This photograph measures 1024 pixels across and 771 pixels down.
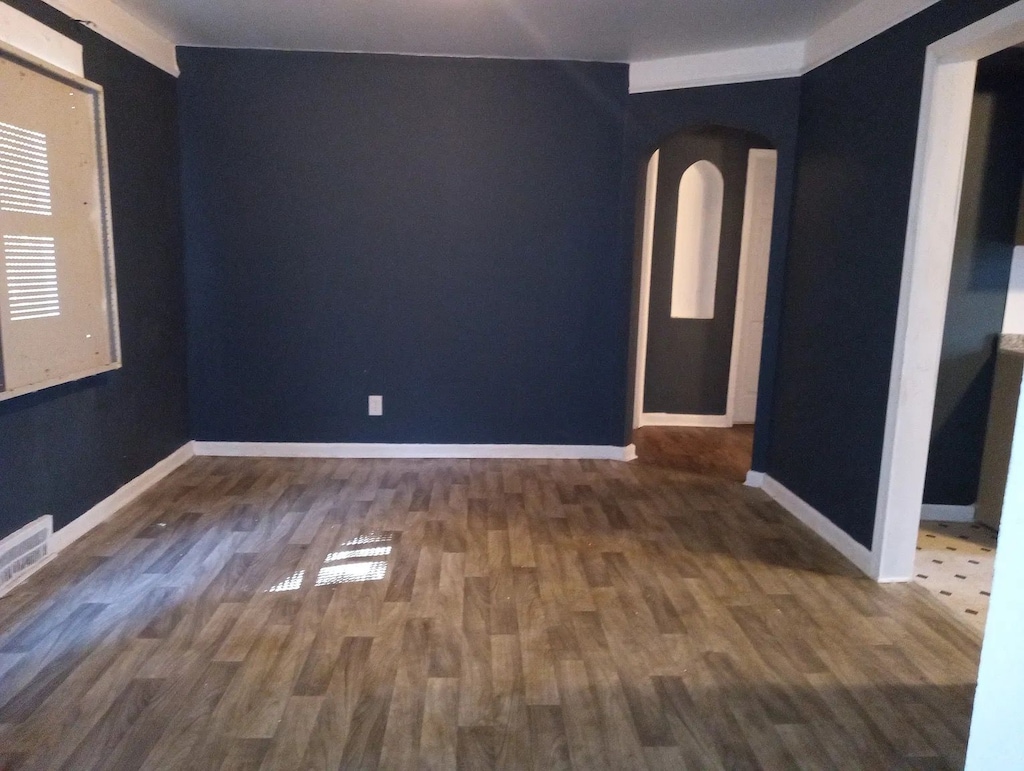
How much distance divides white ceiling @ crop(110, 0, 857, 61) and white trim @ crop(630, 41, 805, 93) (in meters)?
0.07

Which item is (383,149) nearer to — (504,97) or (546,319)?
(504,97)

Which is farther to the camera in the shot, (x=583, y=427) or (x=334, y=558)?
(x=583, y=427)

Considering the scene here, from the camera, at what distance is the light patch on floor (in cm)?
274

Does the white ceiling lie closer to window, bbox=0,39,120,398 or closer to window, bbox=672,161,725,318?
window, bbox=0,39,120,398

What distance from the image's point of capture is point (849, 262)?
3172 mm

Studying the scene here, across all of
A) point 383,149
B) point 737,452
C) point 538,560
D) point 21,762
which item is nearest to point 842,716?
point 538,560

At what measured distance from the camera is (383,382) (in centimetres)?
440

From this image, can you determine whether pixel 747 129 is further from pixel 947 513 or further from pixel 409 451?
pixel 409 451

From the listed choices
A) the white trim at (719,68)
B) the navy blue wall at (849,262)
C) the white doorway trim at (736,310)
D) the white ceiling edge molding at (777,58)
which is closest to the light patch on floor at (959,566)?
the navy blue wall at (849,262)

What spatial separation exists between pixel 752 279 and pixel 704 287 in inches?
15.5

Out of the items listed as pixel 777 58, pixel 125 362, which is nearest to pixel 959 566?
pixel 777 58

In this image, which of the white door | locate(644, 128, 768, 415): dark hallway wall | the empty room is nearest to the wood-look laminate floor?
the empty room

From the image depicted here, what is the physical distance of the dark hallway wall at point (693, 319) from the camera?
5297 millimetres

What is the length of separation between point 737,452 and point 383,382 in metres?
2.47
